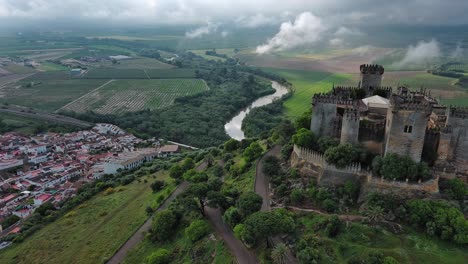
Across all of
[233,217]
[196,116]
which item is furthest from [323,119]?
[196,116]

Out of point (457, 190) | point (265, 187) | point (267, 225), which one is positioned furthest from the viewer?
point (265, 187)

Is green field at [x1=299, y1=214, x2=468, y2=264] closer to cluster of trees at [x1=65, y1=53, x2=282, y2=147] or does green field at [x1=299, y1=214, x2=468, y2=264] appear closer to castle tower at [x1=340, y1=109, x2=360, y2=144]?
castle tower at [x1=340, y1=109, x2=360, y2=144]

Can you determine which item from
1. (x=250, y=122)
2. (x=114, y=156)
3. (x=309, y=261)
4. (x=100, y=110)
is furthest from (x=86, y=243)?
(x=100, y=110)

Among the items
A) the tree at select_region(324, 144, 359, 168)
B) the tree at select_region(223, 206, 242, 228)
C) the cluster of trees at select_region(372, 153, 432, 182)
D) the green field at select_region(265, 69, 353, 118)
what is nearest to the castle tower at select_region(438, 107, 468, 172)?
the cluster of trees at select_region(372, 153, 432, 182)

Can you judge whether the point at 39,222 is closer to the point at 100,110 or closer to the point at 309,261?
the point at 309,261

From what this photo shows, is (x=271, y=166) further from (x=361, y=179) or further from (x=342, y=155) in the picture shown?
(x=361, y=179)

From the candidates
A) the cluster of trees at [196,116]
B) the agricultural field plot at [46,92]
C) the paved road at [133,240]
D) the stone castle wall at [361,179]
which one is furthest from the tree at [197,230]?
the agricultural field plot at [46,92]

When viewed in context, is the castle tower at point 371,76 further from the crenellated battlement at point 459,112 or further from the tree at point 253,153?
the tree at point 253,153
